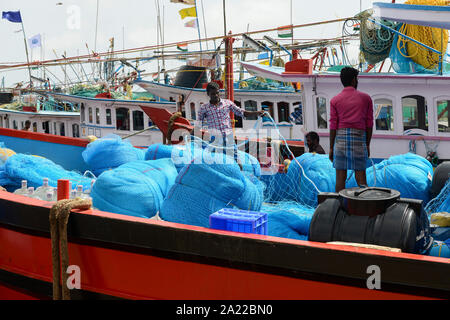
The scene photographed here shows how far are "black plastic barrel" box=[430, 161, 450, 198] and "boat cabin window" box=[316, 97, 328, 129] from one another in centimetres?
386

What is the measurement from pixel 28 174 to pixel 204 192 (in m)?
2.38

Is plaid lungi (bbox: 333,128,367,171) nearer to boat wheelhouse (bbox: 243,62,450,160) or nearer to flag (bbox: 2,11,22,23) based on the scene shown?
boat wheelhouse (bbox: 243,62,450,160)

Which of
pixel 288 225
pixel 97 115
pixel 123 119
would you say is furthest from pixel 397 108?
pixel 97 115

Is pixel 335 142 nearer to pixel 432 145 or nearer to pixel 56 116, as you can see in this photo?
pixel 432 145

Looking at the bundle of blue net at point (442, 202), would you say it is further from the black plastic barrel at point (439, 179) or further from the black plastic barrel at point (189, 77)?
the black plastic barrel at point (189, 77)

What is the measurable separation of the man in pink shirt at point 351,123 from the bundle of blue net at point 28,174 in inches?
103

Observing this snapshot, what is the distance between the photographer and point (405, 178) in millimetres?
4754

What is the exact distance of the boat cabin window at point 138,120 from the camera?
18.6 metres

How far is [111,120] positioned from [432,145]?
44.2 feet

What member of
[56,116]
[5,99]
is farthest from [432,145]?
[5,99]

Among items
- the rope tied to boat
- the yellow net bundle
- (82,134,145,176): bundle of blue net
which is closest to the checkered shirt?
(82,134,145,176): bundle of blue net

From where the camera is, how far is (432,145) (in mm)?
7965

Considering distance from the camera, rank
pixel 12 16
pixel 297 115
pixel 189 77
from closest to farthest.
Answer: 1. pixel 297 115
2. pixel 189 77
3. pixel 12 16

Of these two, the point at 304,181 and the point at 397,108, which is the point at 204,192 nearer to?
the point at 304,181
